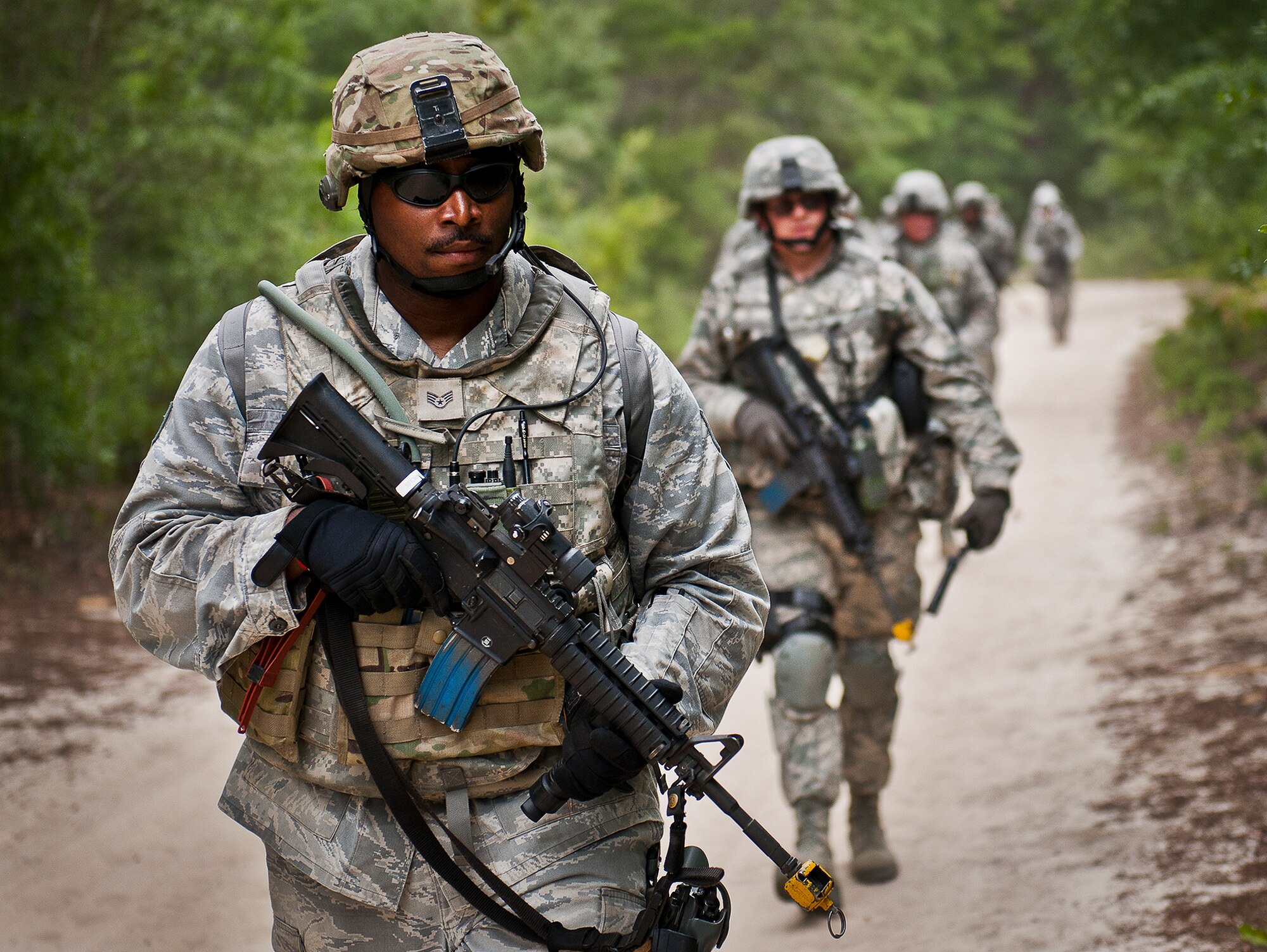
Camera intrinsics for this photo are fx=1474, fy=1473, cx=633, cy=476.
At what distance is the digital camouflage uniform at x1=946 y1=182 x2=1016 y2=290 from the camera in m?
14.2

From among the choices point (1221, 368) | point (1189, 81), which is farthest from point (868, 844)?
point (1221, 368)

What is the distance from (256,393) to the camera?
2.62 m

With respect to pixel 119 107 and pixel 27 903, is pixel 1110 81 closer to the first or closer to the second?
pixel 119 107

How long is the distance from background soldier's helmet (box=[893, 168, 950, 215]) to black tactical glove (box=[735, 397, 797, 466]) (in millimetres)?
5977

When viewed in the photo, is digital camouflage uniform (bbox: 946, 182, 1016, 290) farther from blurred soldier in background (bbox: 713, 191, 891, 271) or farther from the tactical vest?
the tactical vest

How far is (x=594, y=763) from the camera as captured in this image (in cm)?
249

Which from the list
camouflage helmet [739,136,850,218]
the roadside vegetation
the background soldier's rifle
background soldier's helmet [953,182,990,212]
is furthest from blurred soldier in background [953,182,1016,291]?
the background soldier's rifle

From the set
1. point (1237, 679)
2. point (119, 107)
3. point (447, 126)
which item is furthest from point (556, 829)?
point (119, 107)

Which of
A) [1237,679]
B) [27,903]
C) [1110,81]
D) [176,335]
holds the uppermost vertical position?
[1110,81]

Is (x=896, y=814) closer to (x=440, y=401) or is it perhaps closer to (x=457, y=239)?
(x=440, y=401)

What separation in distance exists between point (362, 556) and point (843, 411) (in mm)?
3011

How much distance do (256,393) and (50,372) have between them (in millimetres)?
6613

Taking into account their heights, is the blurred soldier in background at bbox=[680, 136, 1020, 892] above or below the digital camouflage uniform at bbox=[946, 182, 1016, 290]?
above

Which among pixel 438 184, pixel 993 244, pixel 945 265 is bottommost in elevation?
pixel 993 244
